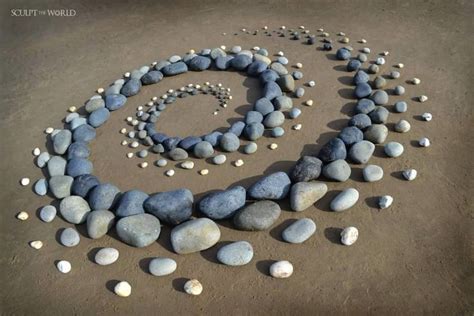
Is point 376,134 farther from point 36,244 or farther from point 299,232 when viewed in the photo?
point 36,244

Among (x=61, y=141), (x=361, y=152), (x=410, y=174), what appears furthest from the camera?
(x=61, y=141)

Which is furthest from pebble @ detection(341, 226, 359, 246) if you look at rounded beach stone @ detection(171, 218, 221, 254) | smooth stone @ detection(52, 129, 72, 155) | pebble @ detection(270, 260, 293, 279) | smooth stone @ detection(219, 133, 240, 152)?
smooth stone @ detection(52, 129, 72, 155)

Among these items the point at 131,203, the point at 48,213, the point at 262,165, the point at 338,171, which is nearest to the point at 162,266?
the point at 131,203

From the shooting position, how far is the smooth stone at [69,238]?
356 centimetres

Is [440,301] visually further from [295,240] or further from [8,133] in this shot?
[8,133]

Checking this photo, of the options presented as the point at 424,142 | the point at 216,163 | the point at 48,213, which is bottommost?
the point at 48,213

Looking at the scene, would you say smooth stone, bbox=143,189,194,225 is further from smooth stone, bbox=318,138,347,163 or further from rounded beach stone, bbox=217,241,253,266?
smooth stone, bbox=318,138,347,163

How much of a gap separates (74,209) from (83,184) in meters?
0.31

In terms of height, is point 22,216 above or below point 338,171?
below

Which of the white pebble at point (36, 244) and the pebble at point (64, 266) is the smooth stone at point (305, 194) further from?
the white pebble at point (36, 244)

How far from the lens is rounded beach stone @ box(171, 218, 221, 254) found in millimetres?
3381

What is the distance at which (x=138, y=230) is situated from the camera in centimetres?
348

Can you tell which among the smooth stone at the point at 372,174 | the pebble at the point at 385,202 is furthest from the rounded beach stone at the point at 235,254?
Answer: the smooth stone at the point at 372,174

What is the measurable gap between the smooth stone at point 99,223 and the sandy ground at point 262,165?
0.23ft
